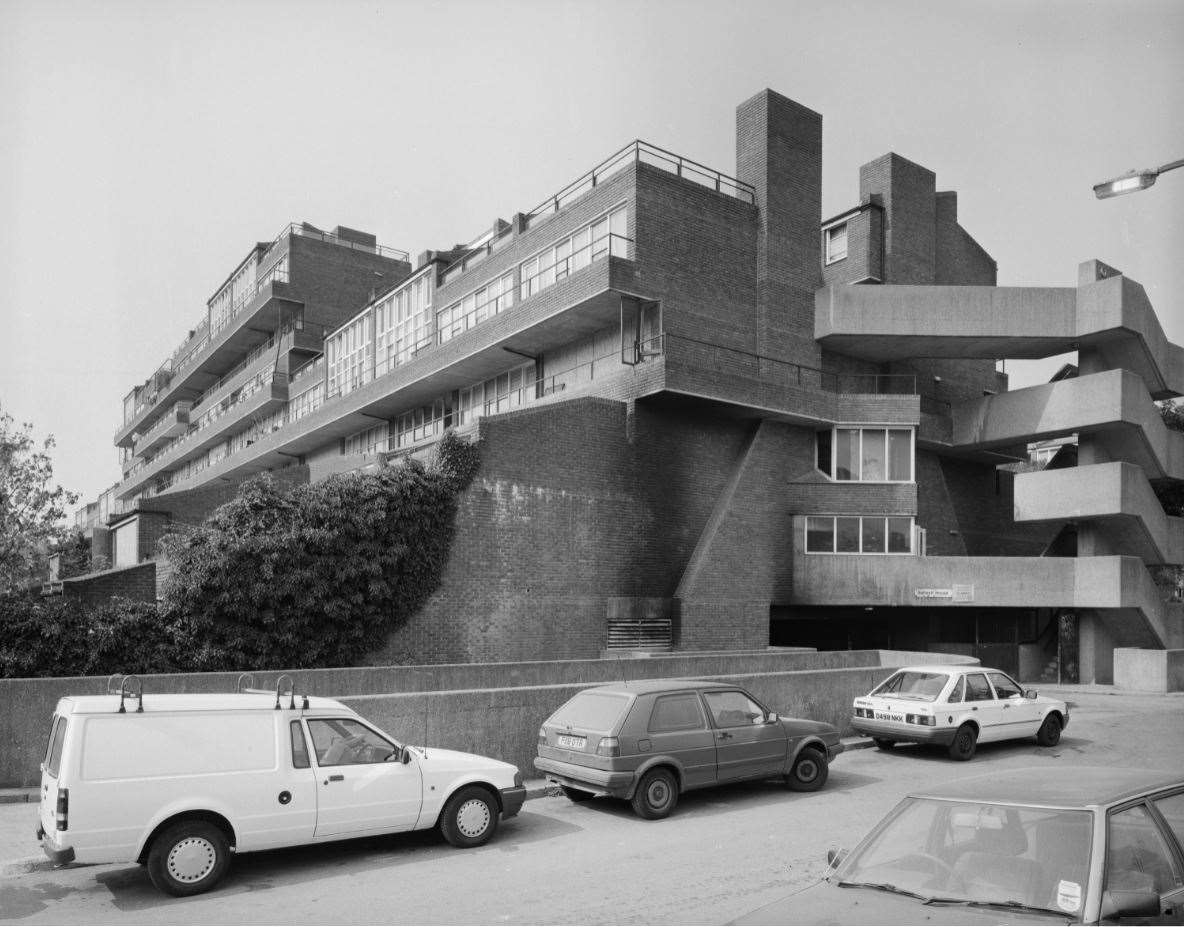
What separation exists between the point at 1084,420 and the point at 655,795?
24.5 m

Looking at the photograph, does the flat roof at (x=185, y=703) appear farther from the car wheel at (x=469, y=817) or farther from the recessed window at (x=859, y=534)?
the recessed window at (x=859, y=534)

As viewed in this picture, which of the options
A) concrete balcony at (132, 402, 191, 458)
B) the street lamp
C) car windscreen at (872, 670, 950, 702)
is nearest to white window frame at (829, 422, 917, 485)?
car windscreen at (872, 670, 950, 702)

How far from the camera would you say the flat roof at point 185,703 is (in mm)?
7934

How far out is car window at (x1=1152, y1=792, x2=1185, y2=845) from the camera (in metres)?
4.89

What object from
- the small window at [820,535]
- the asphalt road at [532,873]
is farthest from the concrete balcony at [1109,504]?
the asphalt road at [532,873]

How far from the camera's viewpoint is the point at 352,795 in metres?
8.78

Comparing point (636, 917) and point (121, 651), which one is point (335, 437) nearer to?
point (121, 651)

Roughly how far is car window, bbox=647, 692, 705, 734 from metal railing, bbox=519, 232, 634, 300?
55.4 feet

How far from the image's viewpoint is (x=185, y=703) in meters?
8.31

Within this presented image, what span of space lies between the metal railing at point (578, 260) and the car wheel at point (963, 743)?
15686mm

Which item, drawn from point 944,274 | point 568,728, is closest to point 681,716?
point 568,728

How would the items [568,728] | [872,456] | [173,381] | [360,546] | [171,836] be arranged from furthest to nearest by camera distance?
[173,381], [872,456], [360,546], [568,728], [171,836]

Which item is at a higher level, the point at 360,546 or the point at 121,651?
the point at 360,546

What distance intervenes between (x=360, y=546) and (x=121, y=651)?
212 inches
